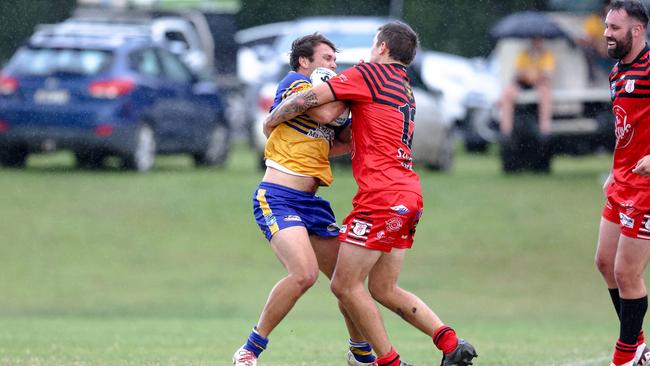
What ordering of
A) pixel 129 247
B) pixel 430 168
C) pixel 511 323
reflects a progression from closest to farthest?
1. pixel 511 323
2. pixel 129 247
3. pixel 430 168

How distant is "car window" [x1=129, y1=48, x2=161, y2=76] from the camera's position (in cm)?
1983

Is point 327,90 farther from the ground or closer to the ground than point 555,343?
farther from the ground

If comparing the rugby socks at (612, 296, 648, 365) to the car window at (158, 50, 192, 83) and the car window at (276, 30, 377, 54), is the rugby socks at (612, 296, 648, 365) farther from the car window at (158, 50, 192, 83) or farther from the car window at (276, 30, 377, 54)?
the car window at (158, 50, 192, 83)

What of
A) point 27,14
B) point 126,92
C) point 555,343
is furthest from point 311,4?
point 555,343

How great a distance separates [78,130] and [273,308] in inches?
442

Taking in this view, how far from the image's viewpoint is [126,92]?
19.1 meters

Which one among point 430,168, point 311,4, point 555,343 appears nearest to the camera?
point 555,343

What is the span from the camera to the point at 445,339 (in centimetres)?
789

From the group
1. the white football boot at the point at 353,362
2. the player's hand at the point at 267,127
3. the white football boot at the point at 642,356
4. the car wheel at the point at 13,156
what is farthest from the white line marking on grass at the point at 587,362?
the car wheel at the point at 13,156

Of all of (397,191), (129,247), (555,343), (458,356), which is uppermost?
(397,191)

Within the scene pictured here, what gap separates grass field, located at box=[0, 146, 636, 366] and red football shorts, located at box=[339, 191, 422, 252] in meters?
3.63

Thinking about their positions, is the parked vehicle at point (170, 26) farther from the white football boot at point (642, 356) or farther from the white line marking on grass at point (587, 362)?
the white football boot at point (642, 356)

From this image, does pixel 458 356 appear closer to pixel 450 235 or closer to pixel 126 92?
pixel 450 235

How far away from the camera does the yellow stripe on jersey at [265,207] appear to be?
797 cm
